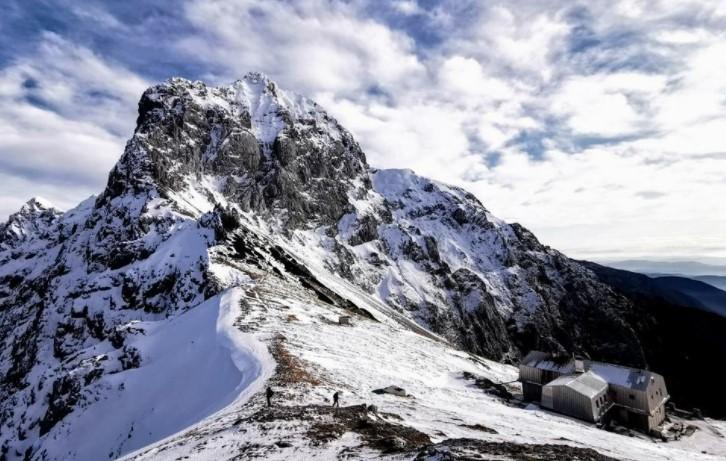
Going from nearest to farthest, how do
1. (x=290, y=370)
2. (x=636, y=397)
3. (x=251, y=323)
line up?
1. (x=290, y=370)
2. (x=251, y=323)
3. (x=636, y=397)

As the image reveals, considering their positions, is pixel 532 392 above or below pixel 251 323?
below

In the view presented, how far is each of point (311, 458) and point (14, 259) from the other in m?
197

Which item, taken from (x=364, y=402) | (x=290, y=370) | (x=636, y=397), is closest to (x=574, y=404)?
(x=636, y=397)

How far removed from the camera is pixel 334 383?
29016mm

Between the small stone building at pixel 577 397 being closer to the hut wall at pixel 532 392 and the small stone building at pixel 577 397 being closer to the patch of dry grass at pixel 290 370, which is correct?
the hut wall at pixel 532 392

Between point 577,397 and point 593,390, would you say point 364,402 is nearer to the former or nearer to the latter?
point 577,397

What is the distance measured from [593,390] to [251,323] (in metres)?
32.4

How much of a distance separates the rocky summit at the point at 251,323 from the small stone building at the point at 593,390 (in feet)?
16.0

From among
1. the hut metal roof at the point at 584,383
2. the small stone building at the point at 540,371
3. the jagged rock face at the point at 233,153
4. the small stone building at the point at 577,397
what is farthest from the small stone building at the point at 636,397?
the jagged rock face at the point at 233,153

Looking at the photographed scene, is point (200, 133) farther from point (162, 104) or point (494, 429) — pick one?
point (494, 429)

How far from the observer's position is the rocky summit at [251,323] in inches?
859

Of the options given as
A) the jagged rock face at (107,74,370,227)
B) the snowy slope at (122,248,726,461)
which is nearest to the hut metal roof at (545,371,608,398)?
the snowy slope at (122,248,726,461)

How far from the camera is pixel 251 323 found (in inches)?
1684

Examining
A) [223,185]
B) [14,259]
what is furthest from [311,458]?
[14,259]
